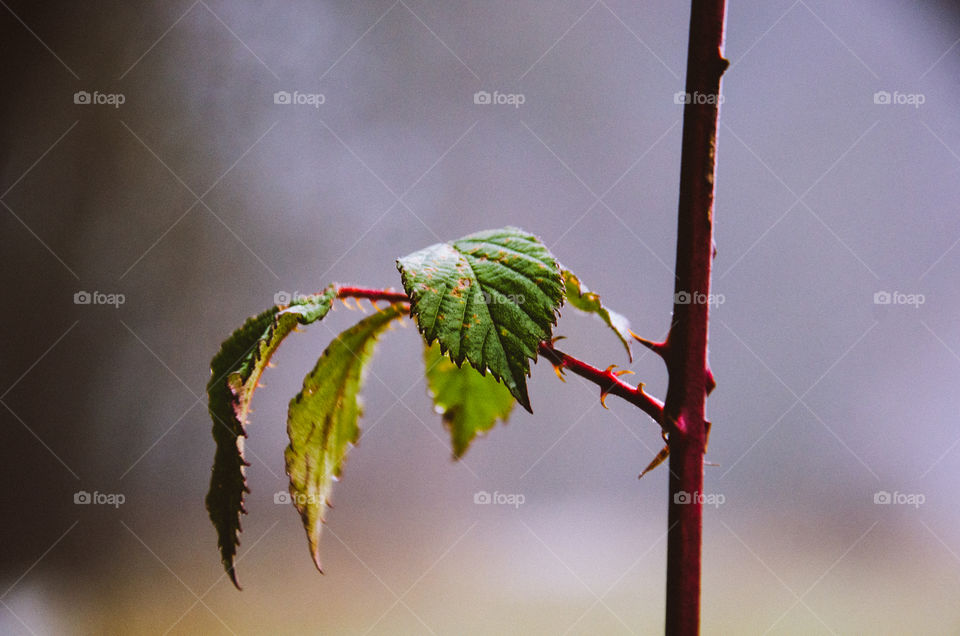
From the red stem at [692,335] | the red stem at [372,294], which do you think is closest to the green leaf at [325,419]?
the red stem at [372,294]

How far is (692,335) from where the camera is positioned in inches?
9.9

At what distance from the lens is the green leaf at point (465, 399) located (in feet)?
1.38

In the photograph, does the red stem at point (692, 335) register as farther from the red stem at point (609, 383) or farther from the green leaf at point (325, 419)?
the green leaf at point (325, 419)

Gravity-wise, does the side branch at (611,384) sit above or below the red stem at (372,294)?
below

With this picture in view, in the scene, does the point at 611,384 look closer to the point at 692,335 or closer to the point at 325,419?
the point at 692,335

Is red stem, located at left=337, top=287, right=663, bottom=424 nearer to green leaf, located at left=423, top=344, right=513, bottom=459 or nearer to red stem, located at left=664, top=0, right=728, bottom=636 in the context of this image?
red stem, located at left=664, top=0, right=728, bottom=636

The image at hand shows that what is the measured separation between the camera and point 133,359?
3.42 feet

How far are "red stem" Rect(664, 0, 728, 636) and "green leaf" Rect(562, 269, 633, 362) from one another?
1.0 inches

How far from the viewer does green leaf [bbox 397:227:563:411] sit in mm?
231

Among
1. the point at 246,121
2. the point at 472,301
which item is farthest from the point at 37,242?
the point at 472,301

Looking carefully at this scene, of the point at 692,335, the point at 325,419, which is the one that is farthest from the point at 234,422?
the point at 692,335

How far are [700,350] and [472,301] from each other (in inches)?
4.1

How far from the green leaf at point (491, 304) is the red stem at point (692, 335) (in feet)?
0.20

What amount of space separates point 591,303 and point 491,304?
0.07 metres
